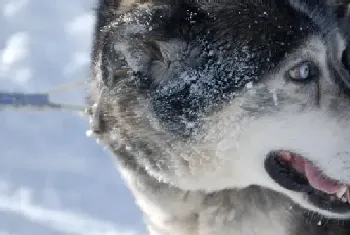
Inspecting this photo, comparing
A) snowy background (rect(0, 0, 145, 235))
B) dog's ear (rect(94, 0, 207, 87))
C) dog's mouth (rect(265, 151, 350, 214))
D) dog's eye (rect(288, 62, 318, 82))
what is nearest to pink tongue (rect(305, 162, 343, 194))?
dog's mouth (rect(265, 151, 350, 214))

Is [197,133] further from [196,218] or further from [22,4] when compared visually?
[22,4]

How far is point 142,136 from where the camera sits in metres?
2.22

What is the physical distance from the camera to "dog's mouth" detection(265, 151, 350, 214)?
2.13 m

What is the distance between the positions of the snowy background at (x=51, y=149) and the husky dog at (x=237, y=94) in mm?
1147

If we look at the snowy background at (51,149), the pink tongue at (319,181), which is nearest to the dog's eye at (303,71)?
the pink tongue at (319,181)

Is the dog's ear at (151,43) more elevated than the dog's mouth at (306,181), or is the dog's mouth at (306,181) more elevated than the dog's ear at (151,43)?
the dog's ear at (151,43)

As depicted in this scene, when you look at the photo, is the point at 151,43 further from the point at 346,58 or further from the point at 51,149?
the point at 51,149

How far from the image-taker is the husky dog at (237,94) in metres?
2.05

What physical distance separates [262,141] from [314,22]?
356mm

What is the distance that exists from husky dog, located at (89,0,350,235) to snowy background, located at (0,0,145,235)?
1.15 m

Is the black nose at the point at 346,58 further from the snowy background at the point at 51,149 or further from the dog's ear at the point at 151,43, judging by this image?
the snowy background at the point at 51,149

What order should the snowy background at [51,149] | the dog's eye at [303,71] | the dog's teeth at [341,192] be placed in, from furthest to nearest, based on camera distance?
the snowy background at [51,149] < the dog's teeth at [341,192] < the dog's eye at [303,71]

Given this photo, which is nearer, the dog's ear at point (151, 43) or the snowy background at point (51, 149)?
the dog's ear at point (151, 43)

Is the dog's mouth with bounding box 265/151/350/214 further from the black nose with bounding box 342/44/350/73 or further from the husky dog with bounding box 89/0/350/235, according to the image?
the black nose with bounding box 342/44/350/73
